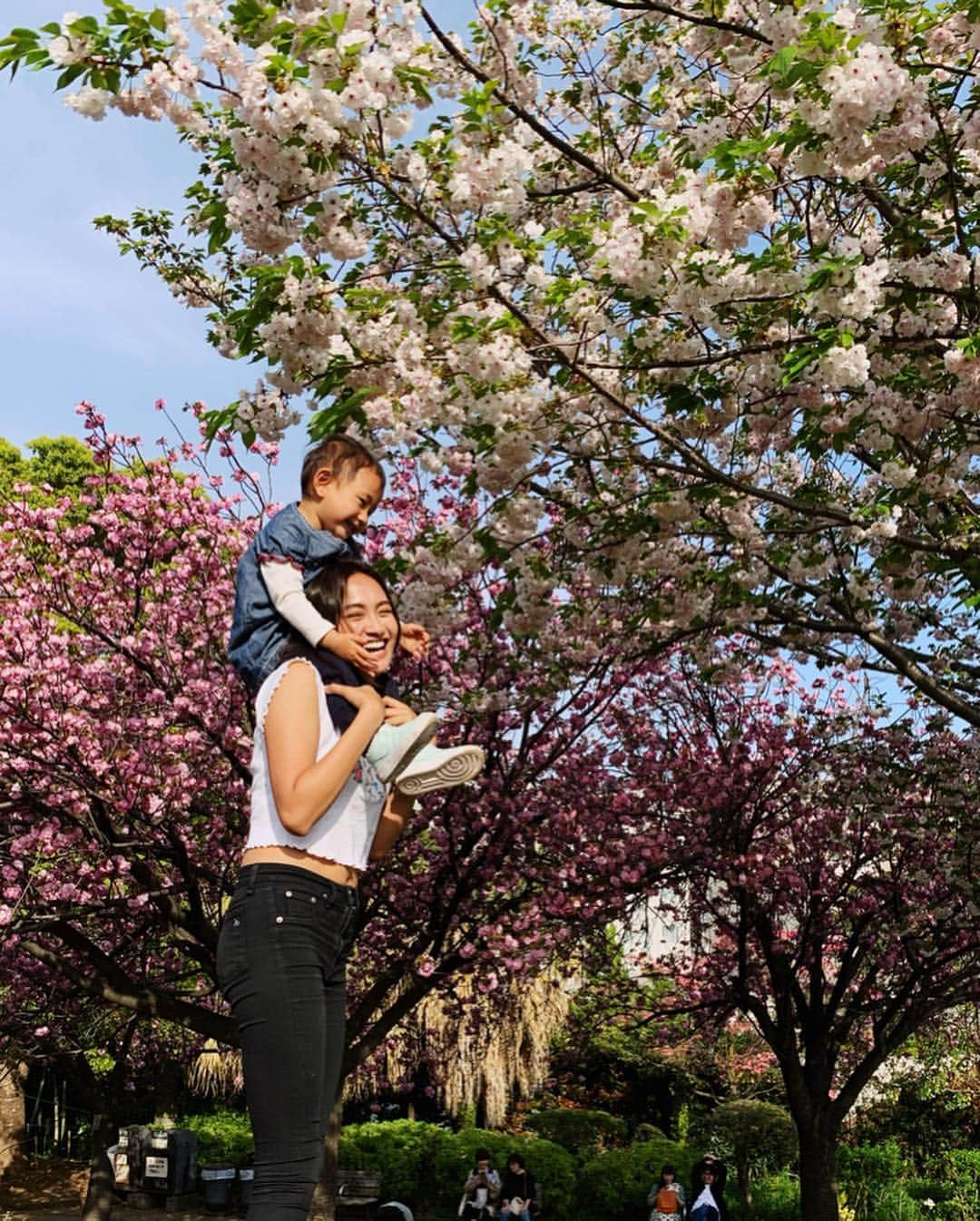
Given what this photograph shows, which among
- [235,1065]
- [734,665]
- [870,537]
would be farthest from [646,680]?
[235,1065]

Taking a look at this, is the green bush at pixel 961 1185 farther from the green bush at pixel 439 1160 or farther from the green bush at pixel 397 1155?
the green bush at pixel 397 1155

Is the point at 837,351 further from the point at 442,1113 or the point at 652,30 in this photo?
the point at 442,1113

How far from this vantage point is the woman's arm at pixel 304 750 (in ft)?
8.37

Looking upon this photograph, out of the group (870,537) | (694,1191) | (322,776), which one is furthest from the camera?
(694,1191)

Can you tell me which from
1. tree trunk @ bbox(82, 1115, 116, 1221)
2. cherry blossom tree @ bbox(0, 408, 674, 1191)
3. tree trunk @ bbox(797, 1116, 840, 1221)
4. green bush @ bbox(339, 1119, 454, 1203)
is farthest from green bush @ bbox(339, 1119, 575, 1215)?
cherry blossom tree @ bbox(0, 408, 674, 1191)

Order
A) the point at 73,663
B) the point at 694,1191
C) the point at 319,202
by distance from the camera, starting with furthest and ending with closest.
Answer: the point at 694,1191 → the point at 73,663 → the point at 319,202

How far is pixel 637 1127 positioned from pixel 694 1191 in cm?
501

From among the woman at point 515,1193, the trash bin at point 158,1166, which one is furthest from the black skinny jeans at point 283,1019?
the trash bin at point 158,1166

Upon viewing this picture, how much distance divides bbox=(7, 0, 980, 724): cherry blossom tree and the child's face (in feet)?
5.73

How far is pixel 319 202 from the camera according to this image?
4.73 meters

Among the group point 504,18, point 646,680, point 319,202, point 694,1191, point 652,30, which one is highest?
point 652,30

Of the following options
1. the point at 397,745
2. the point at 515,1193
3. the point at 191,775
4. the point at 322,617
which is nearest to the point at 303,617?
the point at 322,617

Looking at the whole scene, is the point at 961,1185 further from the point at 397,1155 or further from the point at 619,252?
Result: the point at 619,252

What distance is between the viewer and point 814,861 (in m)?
14.5
